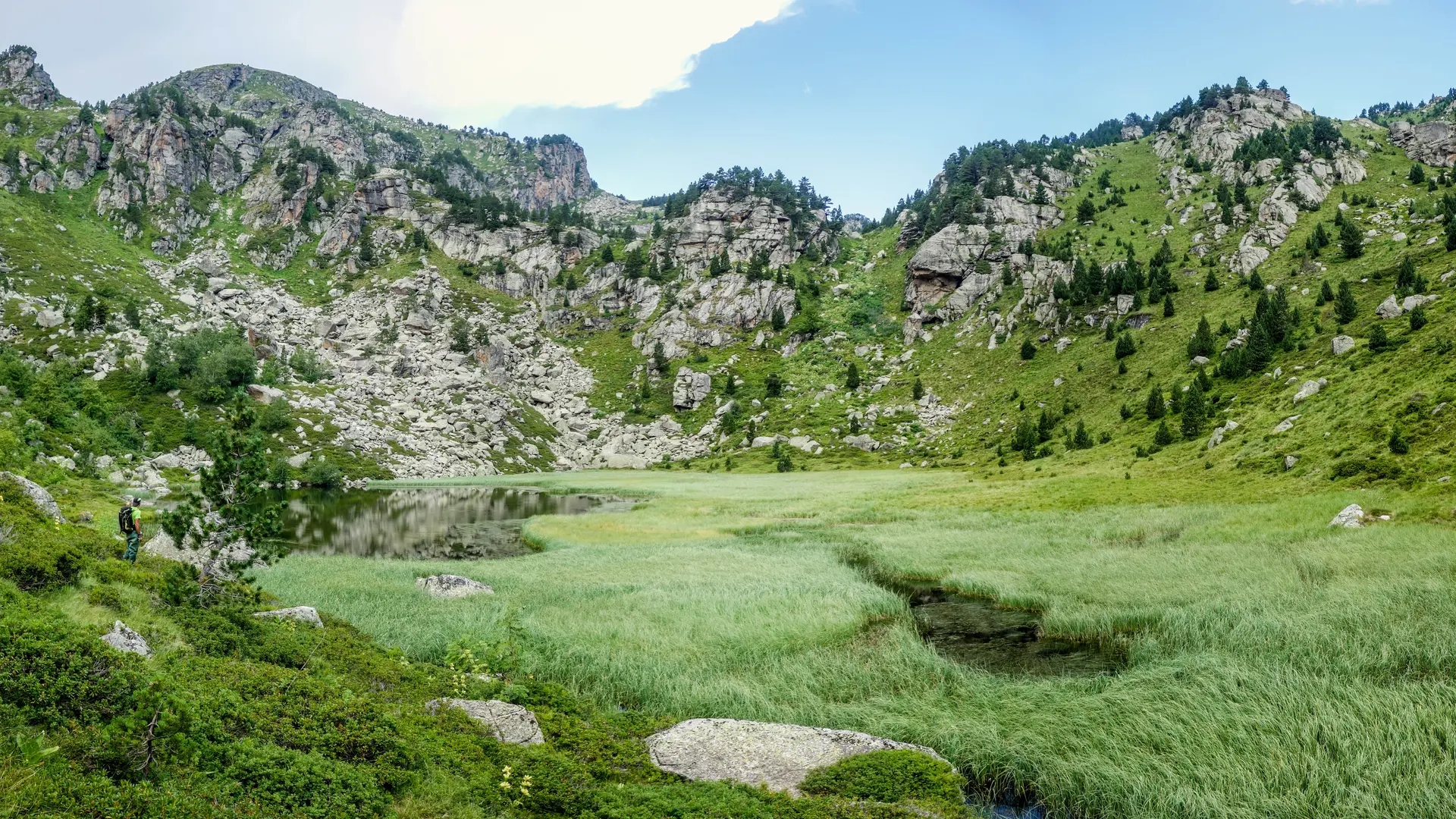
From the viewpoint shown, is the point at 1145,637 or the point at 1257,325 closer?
the point at 1145,637

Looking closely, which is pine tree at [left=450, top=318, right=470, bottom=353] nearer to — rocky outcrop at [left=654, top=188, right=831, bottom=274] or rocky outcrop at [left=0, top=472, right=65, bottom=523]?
rocky outcrop at [left=654, top=188, right=831, bottom=274]

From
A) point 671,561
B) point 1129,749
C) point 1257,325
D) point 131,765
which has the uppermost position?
point 1257,325

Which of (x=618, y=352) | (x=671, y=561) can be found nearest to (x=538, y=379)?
(x=618, y=352)

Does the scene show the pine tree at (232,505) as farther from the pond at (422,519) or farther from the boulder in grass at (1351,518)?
the boulder in grass at (1351,518)

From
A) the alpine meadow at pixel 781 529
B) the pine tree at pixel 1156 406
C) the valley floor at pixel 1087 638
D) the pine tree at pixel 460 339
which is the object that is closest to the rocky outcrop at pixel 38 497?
the alpine meadow at pixel 781 529

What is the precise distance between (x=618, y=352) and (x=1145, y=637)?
157 metres

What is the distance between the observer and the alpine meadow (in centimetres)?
973

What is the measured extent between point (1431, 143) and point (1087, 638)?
188m

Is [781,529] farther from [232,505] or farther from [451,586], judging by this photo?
[232,505]

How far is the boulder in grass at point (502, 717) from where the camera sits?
37.7 ft

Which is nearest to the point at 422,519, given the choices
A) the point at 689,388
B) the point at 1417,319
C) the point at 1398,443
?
the point at 1398,443

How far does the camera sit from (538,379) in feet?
511

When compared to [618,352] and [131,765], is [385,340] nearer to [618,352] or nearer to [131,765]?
[618,352]

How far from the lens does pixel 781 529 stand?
156 ft
